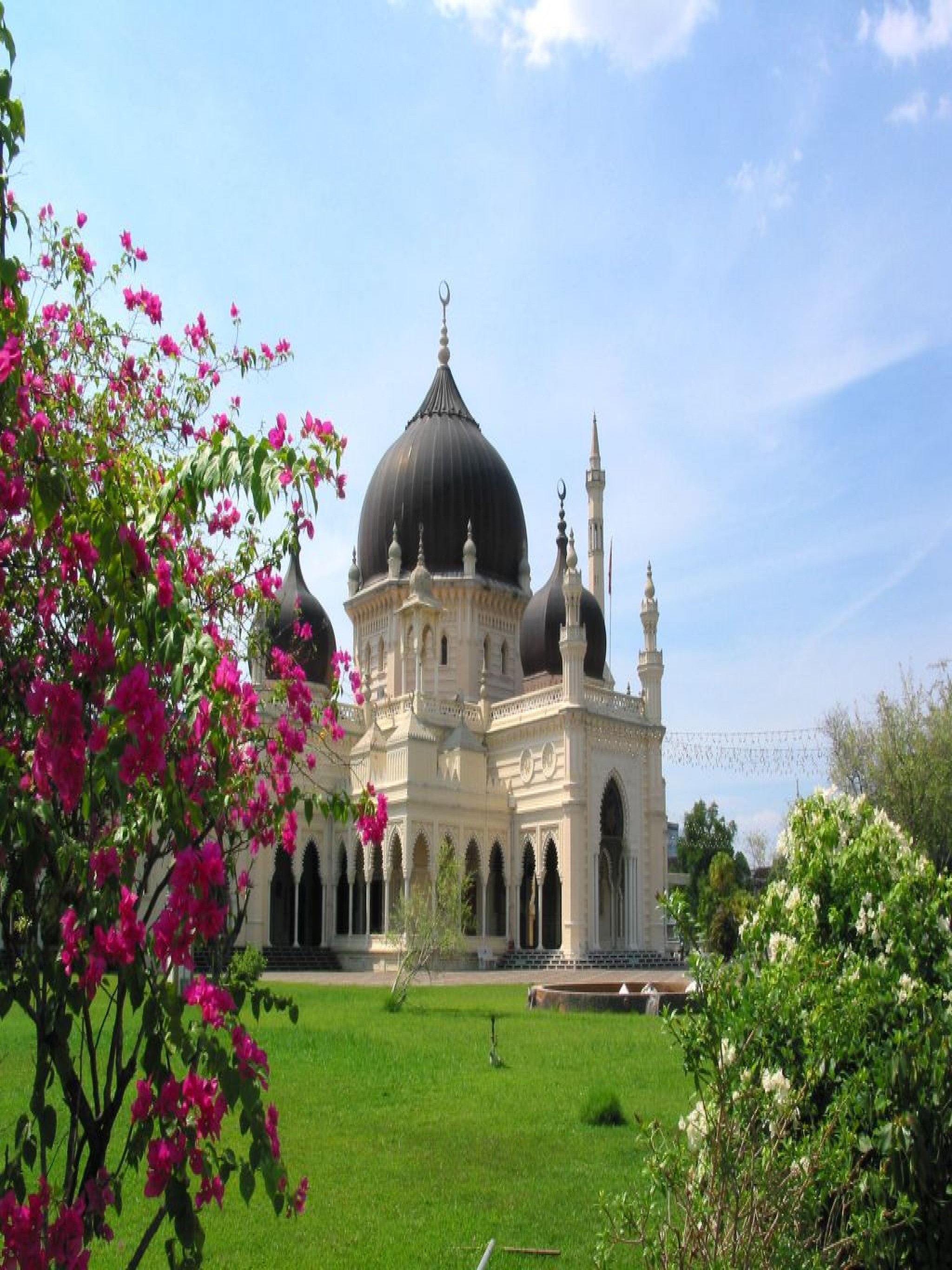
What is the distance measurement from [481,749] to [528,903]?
5.48 m

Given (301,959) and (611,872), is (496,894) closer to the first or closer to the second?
(611,872)

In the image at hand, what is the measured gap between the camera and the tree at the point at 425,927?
22.8 metres

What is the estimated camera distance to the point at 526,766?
40000mm

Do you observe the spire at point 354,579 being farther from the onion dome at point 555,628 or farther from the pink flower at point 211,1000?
the pink flower at point 211,1000

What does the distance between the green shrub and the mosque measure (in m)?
23.0

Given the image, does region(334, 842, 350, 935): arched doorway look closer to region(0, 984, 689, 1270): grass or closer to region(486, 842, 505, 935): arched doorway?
region(486, 842, 505, 935): arched doorway

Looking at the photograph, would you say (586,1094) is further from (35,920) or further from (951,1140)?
(35,920)

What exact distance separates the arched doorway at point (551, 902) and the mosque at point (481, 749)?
0.07 metres

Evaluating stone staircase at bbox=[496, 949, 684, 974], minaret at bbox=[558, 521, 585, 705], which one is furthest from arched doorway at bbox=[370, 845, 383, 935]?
minaret at bbox=[558, 521, 585, 705]

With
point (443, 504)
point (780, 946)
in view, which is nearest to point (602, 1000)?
point (780, 946)

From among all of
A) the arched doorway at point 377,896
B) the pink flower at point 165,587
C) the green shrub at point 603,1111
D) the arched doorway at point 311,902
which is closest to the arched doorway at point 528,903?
the arched doorway at point 377,896

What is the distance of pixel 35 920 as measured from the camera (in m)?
3.49

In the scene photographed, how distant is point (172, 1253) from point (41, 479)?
2.11m

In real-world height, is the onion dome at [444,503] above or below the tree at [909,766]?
above
